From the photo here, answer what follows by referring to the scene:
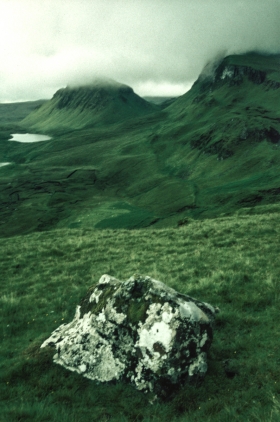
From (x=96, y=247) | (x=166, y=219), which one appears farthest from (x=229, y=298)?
(x=166, y=219)

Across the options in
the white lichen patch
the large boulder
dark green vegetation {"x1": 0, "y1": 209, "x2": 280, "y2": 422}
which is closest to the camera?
dark green vegetation {"x1": 0, "y1": 209, "x2": 280, "y2": 422}

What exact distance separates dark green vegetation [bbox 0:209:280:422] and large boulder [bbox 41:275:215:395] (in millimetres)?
383

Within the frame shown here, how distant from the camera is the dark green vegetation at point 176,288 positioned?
8023 millimetres

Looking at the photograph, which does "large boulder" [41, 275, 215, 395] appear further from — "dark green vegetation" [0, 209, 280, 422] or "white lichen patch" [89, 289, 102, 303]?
"dark green vegetation" [0, 209, 280, 422]

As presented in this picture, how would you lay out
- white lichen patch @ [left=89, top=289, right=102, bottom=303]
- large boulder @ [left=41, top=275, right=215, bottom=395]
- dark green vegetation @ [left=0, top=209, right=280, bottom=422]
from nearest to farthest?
1. dark green vegetation @ [left=0, top=209, right=280, bottom=422]
2. large boulder @ [left=41, top=275, right=215, bottom=395]
3. white lichen patch @ [left=89, top=289, right=102, bottom=303]

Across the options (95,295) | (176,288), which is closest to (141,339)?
(95,295)

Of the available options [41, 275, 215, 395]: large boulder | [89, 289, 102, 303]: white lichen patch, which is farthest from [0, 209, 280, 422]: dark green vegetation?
[89, 289, 102, 303]: white lichen patch

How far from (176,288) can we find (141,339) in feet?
20.2

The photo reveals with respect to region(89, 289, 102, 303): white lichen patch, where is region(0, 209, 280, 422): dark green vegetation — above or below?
below

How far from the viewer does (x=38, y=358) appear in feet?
32.7

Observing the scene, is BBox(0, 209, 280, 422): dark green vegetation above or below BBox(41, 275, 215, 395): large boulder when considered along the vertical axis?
below

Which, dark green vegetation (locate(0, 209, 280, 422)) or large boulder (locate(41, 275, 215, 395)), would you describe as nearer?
dark green vegetation (locate(0, 209, 280, 422))

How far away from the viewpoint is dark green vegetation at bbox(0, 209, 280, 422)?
26.3 feet

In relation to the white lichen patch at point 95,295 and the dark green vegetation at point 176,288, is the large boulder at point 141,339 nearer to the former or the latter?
the white lichen patch at point 95,295
